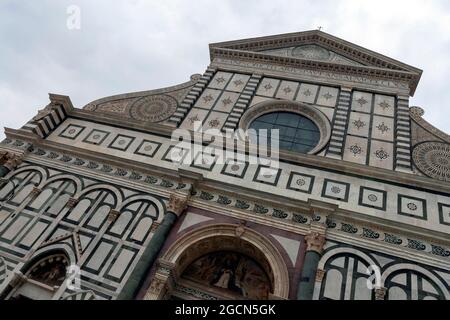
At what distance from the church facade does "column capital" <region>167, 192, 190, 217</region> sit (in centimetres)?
3

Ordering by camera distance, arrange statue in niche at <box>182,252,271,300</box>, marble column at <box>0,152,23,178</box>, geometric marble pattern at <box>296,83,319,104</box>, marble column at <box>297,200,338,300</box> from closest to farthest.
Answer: marble column at <box>297,200,338,300</box> < statue in niche at <box>182,252,271,300</box> < marble column at <box>0,152,23,178</box> < geometric marble pattern at <box>296,83,319,104</box>

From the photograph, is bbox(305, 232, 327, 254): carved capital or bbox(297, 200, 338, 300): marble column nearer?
bbox(297, 200, 338, 300): marble column

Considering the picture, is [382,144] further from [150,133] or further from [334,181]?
[150,133]

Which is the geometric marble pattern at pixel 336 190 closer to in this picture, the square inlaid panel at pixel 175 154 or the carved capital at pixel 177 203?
the carved capital at pixel 177 203

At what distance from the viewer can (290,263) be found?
28.9ft

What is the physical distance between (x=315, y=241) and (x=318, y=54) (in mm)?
9071

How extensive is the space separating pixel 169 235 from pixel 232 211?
1.76 meters

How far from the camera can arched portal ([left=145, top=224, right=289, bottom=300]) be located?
29.1 ft

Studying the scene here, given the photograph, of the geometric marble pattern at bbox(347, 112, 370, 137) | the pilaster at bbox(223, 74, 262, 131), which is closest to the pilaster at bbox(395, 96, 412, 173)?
the geometric marble pattern at bbox(347, 112, 370, 137)

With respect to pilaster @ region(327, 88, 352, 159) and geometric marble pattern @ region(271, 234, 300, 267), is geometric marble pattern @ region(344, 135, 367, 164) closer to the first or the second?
pilaster @ region(327, 88, 352, 159)

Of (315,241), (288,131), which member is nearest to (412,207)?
(315,241)

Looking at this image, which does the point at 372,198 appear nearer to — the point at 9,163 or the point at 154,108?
the point at 154,108
